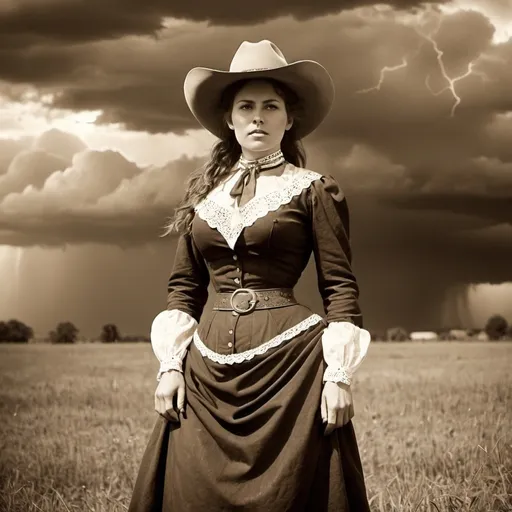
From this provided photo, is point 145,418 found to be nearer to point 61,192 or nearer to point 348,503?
point 61,192

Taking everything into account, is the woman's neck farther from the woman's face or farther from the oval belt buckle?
the oval belt buckle

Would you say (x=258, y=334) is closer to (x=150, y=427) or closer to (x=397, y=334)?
(x=150, y=427)

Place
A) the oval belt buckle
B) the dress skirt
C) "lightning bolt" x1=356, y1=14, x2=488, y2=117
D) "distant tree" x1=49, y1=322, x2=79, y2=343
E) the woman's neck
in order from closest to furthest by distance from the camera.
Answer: the dress skirt < the oval belt buckle < the woman's neck < "lightning bolt" x1=356, y1=14, x2=488, y2=117 < "distant tree" x1=49, y1=322, x2=79, y2=343

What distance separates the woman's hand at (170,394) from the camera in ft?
5.28

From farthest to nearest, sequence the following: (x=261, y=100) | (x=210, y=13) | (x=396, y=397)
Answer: (x=396, y=397) → (x=210, y=13) → (x=261, y=100)

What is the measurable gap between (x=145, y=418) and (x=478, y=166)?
2.11m

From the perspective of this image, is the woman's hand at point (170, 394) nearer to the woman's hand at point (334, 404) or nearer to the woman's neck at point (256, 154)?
the woman's hand at point (334, 404)

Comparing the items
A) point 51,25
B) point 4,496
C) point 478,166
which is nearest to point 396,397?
point 478,166

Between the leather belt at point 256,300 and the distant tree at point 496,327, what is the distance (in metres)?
2.56

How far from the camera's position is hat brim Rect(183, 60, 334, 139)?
1.67 meters

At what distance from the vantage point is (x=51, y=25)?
11.6 ft

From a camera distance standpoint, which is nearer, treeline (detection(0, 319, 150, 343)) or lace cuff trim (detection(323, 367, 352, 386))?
lace cuff trim (detection(323, 367, 352, 386))

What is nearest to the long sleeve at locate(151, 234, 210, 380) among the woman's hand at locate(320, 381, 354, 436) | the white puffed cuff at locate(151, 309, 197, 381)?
the white puffed cuff at locate(151, 309, 197, 381)

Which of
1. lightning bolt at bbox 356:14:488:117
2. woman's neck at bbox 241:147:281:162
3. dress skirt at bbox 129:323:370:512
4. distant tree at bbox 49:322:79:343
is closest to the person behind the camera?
dress skirt at bbox 129:323:370:512
